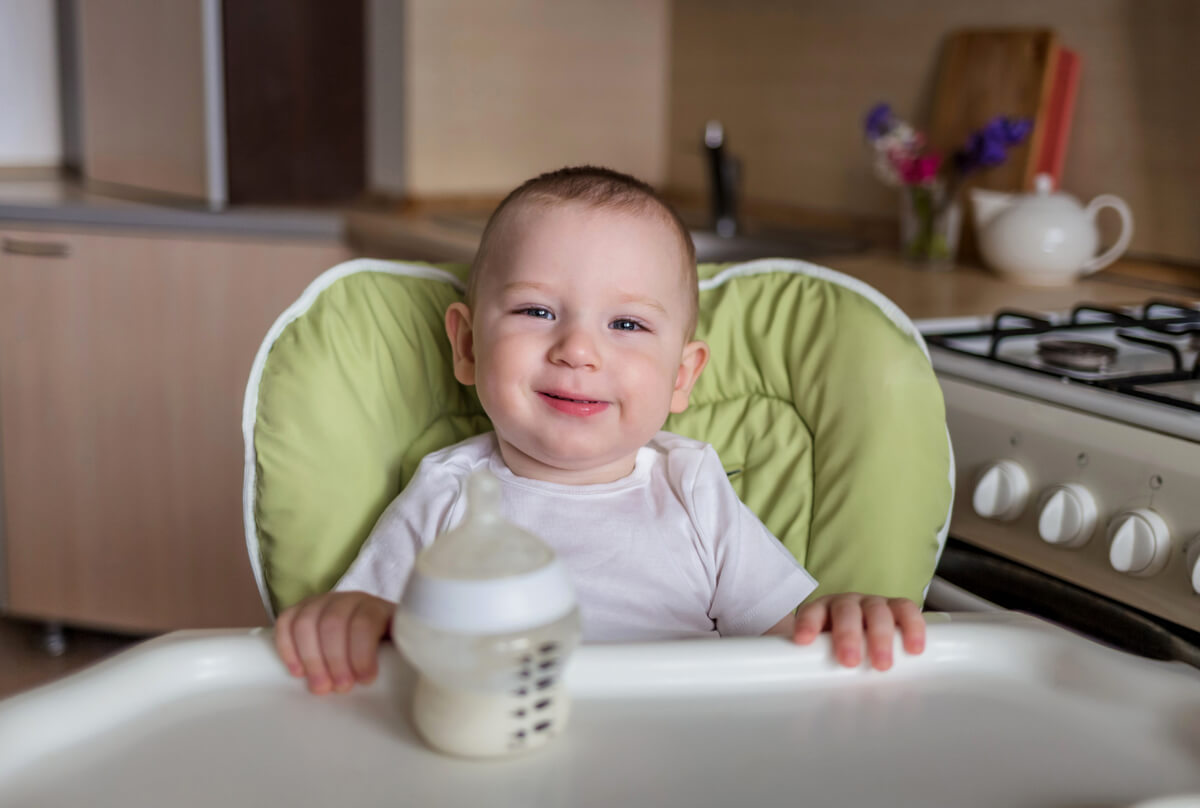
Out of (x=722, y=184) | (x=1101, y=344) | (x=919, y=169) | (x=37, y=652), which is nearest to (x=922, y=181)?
(x=919, y=169)

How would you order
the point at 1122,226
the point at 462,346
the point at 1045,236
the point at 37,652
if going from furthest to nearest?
1. the point at 37,652
2. the point at 1122,226
3. the point at 1045,236
4. the point at 462,346

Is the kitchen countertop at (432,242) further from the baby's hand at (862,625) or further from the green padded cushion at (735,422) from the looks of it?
the baby's hand at (862,625)

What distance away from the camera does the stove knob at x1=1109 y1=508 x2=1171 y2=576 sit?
1063 millimetres

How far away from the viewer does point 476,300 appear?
1.09m

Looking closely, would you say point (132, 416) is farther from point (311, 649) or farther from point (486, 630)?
point (486, 630)

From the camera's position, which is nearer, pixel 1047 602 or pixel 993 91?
pixel 1047 602

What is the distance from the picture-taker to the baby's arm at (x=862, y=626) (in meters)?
0.79

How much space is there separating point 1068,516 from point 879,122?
110cm

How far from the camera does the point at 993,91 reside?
1.97 metres

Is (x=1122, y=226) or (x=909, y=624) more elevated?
(x=1122, y=226)

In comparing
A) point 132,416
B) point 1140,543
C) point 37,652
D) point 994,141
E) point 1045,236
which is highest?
point 994,141

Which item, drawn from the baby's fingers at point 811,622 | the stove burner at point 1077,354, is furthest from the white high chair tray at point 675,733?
the stove burner at point 1077,354

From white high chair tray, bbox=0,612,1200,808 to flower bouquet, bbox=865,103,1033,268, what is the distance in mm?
1269

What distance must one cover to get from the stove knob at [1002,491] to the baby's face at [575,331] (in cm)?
36
